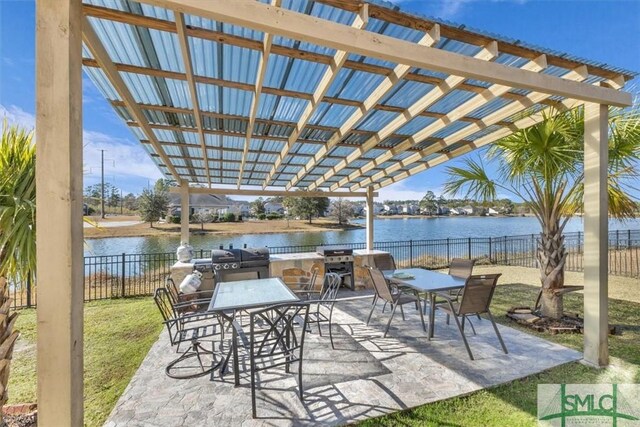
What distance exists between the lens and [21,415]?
2.22m

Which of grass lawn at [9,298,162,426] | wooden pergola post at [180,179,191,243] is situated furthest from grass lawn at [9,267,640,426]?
wooden pergola post at [180,179,191,243]

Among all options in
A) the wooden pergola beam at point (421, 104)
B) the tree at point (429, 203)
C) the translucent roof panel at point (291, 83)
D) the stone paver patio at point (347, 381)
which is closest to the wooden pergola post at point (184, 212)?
the translucent roof panel at point (291, 83)

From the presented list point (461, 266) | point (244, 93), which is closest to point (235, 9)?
point (244, 93)

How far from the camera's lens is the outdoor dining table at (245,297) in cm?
266

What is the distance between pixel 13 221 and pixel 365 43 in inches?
102

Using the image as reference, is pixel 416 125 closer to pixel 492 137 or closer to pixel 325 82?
pixel 492 137

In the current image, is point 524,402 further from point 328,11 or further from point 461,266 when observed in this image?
point 328,11

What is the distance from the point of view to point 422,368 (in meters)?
2.95

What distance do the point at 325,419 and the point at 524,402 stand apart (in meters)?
1.72

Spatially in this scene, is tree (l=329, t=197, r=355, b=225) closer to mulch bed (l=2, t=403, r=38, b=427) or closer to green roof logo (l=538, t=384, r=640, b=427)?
green roof logo (l=538, t=384, r=640, b=427)

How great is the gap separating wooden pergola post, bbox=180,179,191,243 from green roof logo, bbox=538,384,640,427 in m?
6.37

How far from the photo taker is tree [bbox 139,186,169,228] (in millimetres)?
26422

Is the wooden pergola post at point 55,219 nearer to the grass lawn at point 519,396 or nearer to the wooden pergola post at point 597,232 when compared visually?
the grass lawn at point 519,396

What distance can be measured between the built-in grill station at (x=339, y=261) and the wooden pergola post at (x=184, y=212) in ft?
10.2
